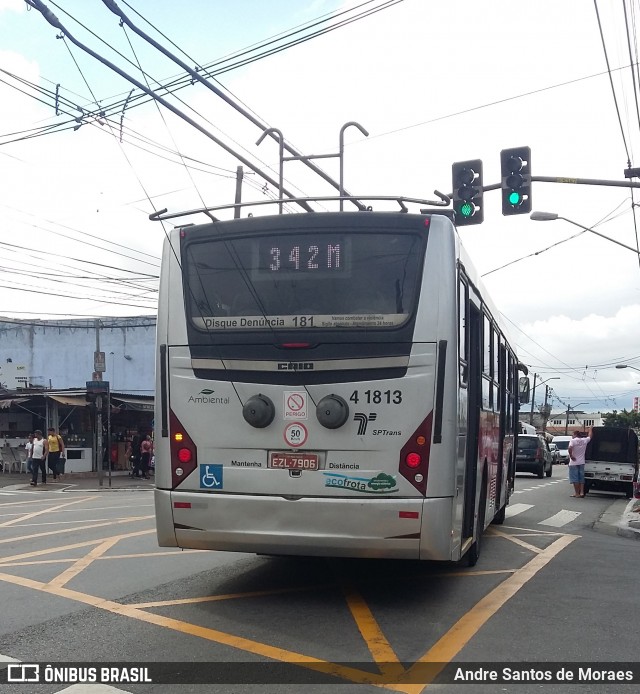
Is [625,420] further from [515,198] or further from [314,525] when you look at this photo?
[314,525]

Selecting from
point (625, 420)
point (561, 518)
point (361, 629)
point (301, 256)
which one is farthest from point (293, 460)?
point (625, 420)

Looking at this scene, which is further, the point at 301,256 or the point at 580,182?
the point at 580,182

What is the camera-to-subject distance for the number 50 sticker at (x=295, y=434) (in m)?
6.53

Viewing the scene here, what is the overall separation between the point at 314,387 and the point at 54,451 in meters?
21.7

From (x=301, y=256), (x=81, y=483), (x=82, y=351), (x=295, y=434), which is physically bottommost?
(x=81, y=483)

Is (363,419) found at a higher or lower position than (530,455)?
higher

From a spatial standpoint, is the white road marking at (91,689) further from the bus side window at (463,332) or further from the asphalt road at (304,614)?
the bus side window at (463,332)

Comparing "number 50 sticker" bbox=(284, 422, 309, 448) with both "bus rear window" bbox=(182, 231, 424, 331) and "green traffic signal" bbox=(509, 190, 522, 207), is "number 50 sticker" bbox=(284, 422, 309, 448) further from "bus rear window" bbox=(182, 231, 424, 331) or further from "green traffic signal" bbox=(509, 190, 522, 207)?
"green traffic signal" bbox=(509, 190, 522, 207)

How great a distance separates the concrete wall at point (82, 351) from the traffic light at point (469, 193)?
34.7 meters

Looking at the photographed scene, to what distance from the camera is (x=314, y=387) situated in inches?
257

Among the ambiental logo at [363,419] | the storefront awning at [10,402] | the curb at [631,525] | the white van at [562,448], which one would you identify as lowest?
the white van at [562,448]

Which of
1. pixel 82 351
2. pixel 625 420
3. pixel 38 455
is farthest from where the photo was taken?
pixel 625 420

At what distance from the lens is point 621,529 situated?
13242mm

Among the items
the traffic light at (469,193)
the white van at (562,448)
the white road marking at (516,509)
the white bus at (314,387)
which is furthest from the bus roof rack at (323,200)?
the white van at (562,448)
